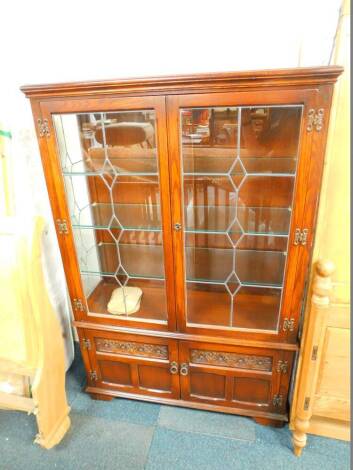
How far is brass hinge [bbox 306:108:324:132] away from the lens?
3.38 feet

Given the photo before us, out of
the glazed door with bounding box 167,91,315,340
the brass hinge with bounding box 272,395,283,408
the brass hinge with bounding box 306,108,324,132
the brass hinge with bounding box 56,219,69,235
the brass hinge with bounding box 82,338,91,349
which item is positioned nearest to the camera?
Result: the brass hinge with bounding box 306,108,324,132

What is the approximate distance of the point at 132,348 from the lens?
1.59 meters

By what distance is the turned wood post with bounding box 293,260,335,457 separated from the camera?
3.98ft

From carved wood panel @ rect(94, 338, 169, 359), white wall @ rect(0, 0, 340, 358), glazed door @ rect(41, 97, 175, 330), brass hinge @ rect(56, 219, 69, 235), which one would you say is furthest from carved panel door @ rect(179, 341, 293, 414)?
white wall @ rect(0, 0, 340, 358)

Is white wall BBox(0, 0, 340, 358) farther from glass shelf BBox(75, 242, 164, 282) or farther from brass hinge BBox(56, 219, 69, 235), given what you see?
glass shelf BBox(75, 242, 164, 282)

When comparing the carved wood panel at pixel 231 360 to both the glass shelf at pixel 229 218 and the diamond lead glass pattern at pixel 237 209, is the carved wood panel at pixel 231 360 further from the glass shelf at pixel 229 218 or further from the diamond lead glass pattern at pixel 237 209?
the glass shelf at pixel 229 218

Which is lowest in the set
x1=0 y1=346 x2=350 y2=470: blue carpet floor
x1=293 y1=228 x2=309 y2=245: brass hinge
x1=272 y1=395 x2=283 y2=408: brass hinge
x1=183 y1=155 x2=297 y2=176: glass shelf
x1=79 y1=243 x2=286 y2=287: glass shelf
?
x1=0 y1=346 x2=350 y2=470: blue carpet floor

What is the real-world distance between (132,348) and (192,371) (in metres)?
0.32

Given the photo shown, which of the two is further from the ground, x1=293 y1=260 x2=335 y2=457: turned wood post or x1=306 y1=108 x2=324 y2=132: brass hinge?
x1=306 y1=108 x2=324 y2=132: brass hinge

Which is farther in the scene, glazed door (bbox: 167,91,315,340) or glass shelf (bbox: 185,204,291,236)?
glass shelf (bbox: 185,204,291,236)

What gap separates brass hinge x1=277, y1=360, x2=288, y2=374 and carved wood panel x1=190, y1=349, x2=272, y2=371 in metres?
0.04

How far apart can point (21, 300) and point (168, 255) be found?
0.66 m

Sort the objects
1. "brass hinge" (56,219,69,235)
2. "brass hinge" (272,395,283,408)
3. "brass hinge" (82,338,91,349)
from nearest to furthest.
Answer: "brass hinge" (56,219,69,235) < "brass hinge" (272,395,283,408) < "brass hinge" (82,338,91,349)

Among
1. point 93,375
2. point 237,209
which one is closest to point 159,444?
point 93,375
